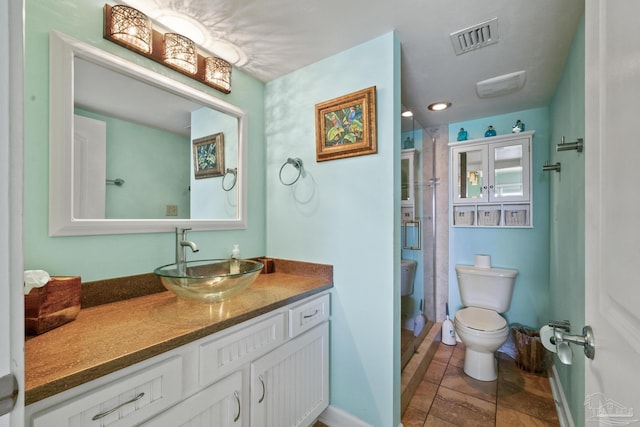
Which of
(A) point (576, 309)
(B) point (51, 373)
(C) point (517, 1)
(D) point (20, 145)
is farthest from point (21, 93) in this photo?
(A) point (576, 309)

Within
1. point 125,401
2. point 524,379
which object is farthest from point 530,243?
point 125,401

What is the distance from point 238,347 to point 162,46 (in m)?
1.48

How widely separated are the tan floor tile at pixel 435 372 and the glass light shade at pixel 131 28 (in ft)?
8.97

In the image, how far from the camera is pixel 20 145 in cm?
39

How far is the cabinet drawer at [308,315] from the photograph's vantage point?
1282mm

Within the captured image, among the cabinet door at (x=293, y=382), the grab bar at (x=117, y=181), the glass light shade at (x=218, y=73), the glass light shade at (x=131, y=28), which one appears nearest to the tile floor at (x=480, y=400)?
the cabinet door at (x=293, y=382)

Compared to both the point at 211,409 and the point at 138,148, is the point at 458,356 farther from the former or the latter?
the point at 138,148

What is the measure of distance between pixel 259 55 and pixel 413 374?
235 centimetres

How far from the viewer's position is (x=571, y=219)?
148cm

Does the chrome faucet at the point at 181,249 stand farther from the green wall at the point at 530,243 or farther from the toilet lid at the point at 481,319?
the green wall at the point at 530,243

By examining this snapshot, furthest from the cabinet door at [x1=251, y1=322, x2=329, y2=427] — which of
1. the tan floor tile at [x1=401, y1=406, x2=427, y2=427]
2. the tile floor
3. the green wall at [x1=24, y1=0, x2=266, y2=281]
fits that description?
the green wall at [x1=24, y1=0, x2=266, y2=281]

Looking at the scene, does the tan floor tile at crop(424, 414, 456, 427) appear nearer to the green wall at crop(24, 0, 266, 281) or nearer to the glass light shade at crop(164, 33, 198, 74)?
the green wall at crop(24, 0, 266, 281)

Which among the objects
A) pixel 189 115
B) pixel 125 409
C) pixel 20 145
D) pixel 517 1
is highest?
pixel 517 1

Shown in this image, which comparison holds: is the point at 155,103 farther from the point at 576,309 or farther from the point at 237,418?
the point at 576,309
